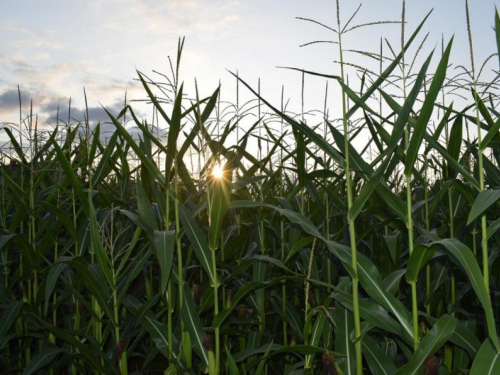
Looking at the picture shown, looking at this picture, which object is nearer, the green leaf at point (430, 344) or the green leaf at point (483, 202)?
the green leaf at point (483, 202)

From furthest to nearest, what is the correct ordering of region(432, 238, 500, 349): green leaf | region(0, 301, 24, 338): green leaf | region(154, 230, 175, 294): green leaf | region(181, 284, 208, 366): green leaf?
region(0, 301, 24, 338): green leaf < region(181, 284, 208, 366): green leaf < region(154, 230, 175, 294): green leaf < region(432, 238, 500, 349): green leaf

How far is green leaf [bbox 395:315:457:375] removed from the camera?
206 cm

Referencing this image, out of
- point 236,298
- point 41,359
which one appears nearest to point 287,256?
point 236,298

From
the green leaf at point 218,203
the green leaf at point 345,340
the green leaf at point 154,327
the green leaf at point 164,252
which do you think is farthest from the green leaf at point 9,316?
the green leaf at point 345,340

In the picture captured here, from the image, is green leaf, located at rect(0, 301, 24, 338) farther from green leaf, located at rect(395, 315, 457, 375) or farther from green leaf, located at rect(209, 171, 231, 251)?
green leaf, located at rect(395, 315, 457, 375)

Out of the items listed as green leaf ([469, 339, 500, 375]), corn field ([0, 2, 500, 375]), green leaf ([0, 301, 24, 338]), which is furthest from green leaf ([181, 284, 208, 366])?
green leaf ([0, 301, 24, 338])

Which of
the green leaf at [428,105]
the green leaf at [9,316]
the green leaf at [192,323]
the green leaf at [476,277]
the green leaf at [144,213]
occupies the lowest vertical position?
the green leaf at [9,316]

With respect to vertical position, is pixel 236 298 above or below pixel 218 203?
below

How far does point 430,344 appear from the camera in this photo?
2068 mm

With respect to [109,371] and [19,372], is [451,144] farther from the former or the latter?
[19,372]

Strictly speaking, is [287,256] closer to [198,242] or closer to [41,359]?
[198,242]

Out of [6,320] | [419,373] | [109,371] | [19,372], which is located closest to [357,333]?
[419,373]

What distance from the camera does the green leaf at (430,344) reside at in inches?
81.1

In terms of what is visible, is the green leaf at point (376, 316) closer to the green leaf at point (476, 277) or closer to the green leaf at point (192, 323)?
the green leaf at point (476, 277)
